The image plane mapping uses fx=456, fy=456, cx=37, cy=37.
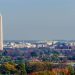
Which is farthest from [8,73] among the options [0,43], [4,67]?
[0,43]

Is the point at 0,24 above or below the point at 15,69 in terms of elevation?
above

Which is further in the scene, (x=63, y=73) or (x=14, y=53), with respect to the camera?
(x=14, y=53)

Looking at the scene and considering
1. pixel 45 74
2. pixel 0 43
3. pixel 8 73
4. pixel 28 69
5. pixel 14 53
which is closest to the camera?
pixel 45 74

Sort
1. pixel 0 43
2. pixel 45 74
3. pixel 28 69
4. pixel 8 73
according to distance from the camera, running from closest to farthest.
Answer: pixel 45 74
pixel 8 73
pixel 28 69
pixel 0 43

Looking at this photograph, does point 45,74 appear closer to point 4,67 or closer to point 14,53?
point 4,67

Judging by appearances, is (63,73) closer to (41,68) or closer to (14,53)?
(41,68)

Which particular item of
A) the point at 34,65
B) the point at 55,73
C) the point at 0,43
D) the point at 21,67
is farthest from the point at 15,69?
the point at 0,43

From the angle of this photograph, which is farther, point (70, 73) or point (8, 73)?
point (8, 73)

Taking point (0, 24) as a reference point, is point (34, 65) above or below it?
below

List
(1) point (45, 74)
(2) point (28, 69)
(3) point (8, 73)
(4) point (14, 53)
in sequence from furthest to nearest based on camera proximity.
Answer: (4) point (14, 53)
(2) point (28, 69)
(3) point (8, 73)
(1) point (45, 74)
